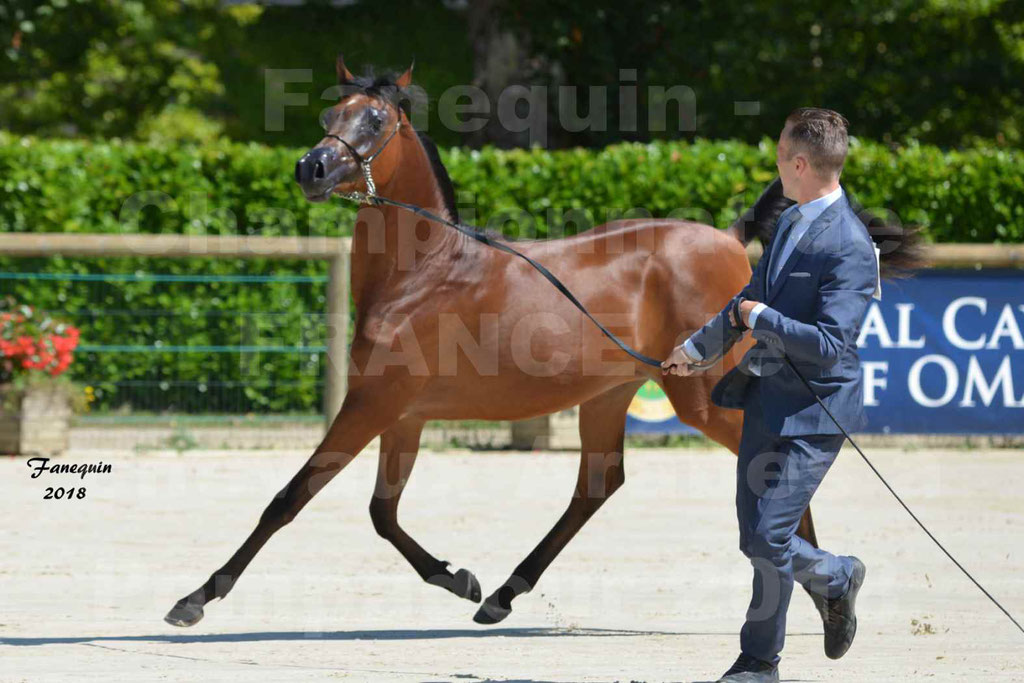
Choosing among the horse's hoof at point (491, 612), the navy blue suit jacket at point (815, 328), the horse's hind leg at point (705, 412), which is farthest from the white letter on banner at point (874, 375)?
the navy blue suit jacket at point (815, 328)

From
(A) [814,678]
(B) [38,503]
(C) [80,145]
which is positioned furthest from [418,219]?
(C) [80,145]

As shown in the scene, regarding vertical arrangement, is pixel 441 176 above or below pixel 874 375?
above

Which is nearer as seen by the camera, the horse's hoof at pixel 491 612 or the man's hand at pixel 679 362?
the man's hand at pixel 679 362

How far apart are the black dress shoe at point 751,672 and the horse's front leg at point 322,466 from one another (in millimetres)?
1618

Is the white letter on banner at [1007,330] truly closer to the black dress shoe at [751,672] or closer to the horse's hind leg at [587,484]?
the horse's hind leg at [587,484]

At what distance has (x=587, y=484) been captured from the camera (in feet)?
18.7

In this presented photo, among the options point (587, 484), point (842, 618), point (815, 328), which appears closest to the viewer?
point (815, 328)

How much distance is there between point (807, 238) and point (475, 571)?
9.22 feet

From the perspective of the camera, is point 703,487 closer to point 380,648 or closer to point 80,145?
point 380,648

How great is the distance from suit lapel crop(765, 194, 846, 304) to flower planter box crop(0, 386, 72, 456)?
659cm

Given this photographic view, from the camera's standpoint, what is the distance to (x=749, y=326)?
4023mm

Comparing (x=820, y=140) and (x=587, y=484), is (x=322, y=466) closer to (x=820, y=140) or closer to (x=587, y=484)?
(x=587, y=484)

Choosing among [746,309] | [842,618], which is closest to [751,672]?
[842,618]

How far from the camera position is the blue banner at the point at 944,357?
398 inches
